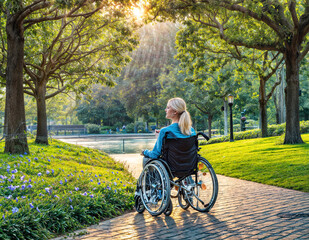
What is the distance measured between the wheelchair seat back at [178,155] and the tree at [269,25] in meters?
8.33

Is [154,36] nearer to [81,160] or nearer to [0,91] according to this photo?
[0,91]

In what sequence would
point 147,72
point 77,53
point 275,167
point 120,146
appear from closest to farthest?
point 275,167 → point 77,53 → point 120,146 → point 147,72

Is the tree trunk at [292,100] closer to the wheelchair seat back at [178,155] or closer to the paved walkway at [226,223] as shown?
the paved walkway at [226,223]

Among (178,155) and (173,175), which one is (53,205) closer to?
(173,175)

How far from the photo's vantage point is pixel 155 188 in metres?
4.93

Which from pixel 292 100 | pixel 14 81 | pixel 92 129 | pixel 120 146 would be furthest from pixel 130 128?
pixel 14 81

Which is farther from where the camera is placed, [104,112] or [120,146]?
[104,112]

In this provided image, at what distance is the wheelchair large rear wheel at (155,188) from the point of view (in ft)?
15.2

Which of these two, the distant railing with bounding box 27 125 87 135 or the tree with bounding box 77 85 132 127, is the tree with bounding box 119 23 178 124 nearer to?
the tree with bounding box 77 85 132 127

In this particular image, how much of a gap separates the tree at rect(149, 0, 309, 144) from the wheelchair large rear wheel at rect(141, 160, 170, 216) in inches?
339

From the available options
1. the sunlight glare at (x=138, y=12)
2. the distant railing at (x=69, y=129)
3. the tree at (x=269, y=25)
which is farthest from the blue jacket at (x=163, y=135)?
the distant railing at (x=69, y=129)

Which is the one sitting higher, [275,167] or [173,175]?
[173,175]

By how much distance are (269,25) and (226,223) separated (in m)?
10.4

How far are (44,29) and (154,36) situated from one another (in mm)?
29375
